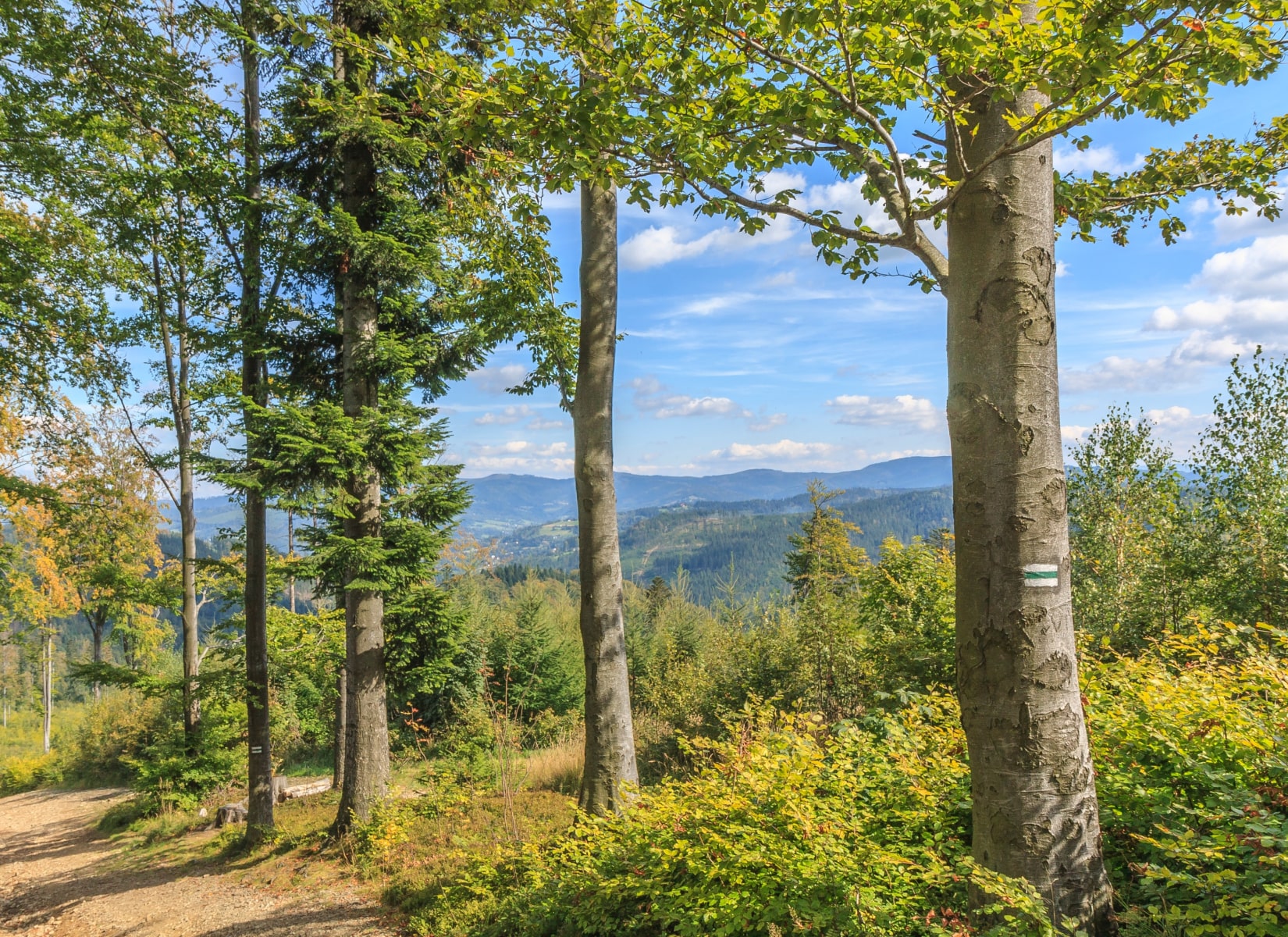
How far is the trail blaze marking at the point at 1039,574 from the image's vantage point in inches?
84.0

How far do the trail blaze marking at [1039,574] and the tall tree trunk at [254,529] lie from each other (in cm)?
920

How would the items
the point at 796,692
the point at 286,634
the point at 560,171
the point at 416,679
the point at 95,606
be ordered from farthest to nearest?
the point at 95,606
the point at 286,634
the point at 796,692
the point at 416,679
the point at 560,171

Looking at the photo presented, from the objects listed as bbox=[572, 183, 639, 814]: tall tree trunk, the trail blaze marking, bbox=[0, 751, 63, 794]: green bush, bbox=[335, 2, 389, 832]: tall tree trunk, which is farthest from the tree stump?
the trail blaze marking

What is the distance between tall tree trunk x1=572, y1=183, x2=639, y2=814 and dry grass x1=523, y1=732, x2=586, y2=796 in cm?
321

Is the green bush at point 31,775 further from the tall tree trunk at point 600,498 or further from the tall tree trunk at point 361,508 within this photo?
the tall tree trunk at point 600,498

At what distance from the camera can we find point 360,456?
7523 millimetres

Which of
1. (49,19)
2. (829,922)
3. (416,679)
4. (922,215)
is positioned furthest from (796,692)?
(49,19)

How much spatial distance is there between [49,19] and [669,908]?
12002 millimetres

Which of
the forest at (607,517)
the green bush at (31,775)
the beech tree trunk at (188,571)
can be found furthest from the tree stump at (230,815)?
the green bush at (31,775)

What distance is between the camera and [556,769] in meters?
8.96

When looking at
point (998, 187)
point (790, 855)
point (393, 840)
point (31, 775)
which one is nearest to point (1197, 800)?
point (790, 855)

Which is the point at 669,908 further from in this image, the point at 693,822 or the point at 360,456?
the point at 360,456

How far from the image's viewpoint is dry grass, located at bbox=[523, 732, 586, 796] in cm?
841

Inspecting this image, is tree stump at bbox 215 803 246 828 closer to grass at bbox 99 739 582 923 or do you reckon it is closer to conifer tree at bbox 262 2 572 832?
grass at bbox 99 739 582 923
